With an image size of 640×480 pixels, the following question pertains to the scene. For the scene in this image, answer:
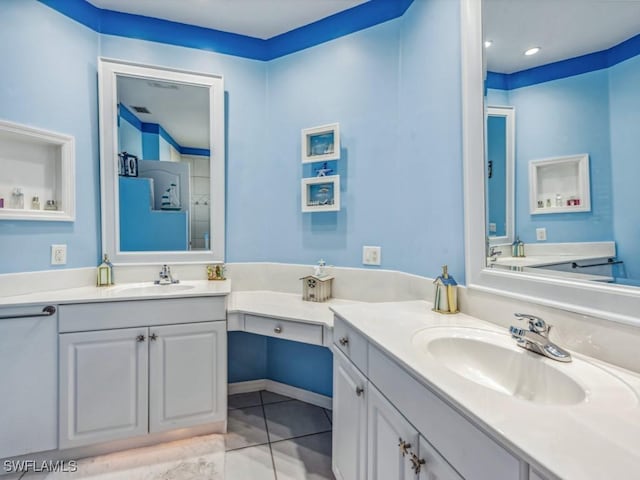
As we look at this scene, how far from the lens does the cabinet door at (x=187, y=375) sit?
1.76 metres

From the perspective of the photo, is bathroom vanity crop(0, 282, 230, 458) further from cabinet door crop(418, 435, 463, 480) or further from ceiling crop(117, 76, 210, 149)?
cabinet door crop(418, 435, 463, 480)

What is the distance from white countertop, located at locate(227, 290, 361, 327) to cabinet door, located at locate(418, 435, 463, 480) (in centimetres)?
85

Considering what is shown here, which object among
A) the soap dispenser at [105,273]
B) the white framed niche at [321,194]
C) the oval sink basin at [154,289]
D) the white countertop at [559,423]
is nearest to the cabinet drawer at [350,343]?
the white countertop at [559,423]

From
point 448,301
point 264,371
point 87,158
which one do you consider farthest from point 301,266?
point 87,158

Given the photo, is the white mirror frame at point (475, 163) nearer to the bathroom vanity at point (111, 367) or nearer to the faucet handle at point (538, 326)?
the faucet handle at point (538, 326)

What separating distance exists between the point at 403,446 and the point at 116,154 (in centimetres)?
231

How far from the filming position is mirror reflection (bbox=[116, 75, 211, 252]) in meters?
2.13

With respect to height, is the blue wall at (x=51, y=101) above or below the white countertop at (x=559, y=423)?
above

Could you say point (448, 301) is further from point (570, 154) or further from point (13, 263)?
point (13, 263)

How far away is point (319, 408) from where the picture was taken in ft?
7.18

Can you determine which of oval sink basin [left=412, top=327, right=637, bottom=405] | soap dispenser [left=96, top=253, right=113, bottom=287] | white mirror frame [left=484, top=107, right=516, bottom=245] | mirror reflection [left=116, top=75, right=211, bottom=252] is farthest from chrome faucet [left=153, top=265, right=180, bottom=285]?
white mirror frame [left=484, top=107, right=516, bottom=245]

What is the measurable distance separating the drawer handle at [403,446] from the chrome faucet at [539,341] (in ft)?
1.52

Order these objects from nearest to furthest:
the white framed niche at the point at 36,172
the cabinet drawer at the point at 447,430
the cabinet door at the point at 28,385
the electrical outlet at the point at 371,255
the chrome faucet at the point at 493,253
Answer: the cabinet drawer at the point at 447,430
the chrome faucet at the point at 493,253
the cabinet door at the point at 28,385
the white framed niche at the point at 36,172
the electrical outlet at the point at 371,255

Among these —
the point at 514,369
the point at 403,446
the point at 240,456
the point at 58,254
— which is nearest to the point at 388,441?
the point at 403,446
